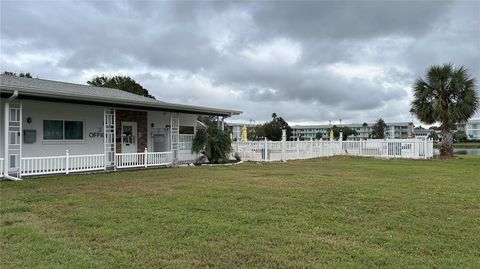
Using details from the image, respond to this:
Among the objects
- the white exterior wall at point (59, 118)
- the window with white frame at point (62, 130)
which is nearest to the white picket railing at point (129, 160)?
the white exterior wall at point (59, 118)

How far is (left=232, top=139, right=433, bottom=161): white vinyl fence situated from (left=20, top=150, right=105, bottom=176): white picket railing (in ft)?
29.4

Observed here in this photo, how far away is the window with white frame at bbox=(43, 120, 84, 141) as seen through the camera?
14430 mm

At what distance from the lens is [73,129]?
602 inches

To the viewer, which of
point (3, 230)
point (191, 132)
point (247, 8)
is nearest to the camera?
point (3, 230)

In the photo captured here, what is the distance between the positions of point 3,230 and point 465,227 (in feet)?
22.4

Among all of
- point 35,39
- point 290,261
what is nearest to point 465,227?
point 290,261

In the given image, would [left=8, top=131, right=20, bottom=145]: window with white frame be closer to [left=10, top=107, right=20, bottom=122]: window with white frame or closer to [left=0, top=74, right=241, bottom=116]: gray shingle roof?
[left=10, top=107, right=20, bottom=122]: window with white frame

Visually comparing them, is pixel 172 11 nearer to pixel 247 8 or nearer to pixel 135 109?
pixel 247 8

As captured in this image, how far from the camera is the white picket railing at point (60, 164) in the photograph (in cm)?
1253

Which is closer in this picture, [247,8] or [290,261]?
[290,261]

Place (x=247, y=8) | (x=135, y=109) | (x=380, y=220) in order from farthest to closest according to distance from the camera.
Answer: (x=135, y=109) → (x=247, y=8) → (x=380, y=220)

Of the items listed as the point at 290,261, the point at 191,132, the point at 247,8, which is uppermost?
the point at 247,8

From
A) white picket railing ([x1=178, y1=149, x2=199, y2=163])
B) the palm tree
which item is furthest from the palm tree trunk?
white picket railing ([x1=178, y1=149, x2=199, y2=163])

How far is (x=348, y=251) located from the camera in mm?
4555
